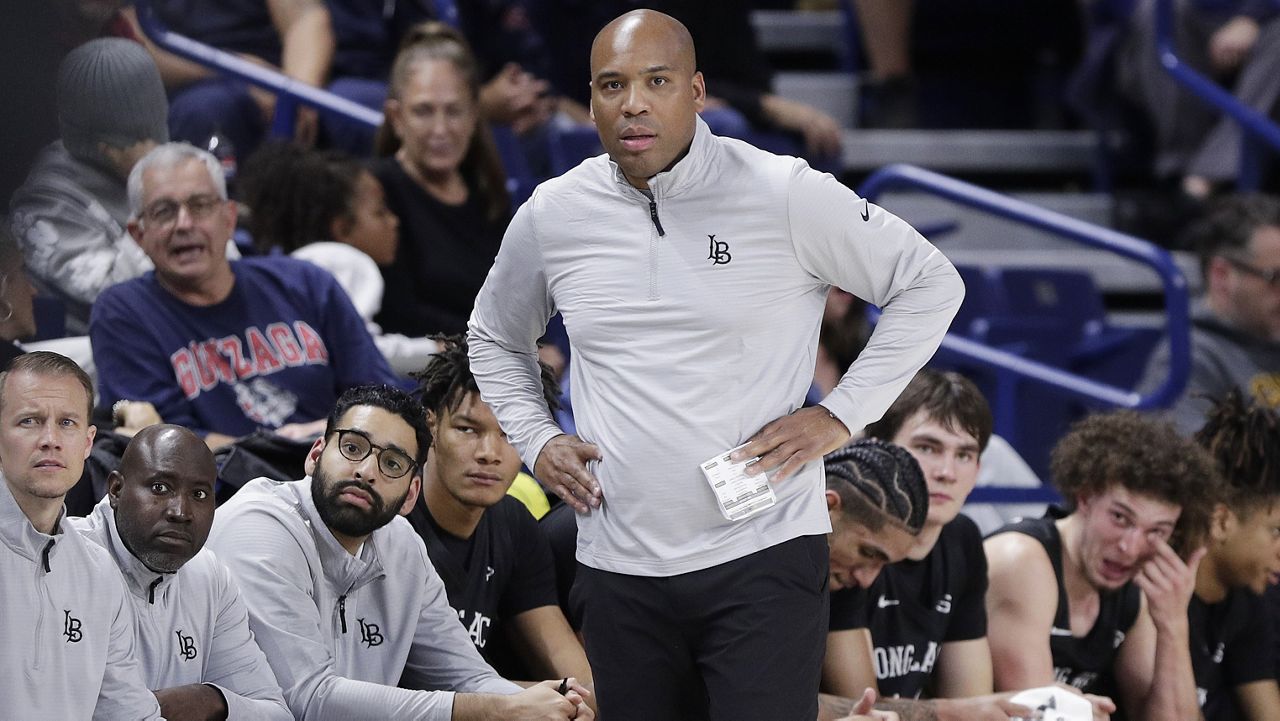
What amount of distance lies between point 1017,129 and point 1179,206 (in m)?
0.97

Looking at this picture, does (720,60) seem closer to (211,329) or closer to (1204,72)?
(1204,72)

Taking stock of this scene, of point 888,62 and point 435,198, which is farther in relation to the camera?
point 888,62

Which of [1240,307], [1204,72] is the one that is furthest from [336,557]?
[1204,72]

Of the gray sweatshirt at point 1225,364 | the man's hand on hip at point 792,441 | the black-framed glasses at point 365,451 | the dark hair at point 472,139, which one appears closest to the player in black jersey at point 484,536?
the black-framed glasses at point 365,451

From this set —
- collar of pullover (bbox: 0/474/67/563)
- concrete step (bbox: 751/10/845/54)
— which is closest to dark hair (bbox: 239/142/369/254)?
collar of pullover (bbox: 0/474/67/563)

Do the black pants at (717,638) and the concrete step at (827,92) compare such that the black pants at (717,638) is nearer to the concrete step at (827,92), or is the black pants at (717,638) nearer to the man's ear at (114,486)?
the man's ear at (114,486)

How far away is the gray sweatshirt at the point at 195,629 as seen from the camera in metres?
3.07

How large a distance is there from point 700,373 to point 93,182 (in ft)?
6.49

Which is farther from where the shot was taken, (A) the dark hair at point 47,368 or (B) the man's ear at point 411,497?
(B) the man's ear at point 411,497

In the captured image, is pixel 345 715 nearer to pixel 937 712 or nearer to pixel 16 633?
pixel 16 633

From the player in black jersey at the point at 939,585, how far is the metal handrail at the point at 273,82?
2008 mm

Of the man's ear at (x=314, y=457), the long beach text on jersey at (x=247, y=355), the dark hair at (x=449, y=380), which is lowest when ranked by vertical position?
the man's ear at (x=314, y=457)

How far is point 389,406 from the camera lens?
11.4 ft

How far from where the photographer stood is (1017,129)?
7840 millimetres
